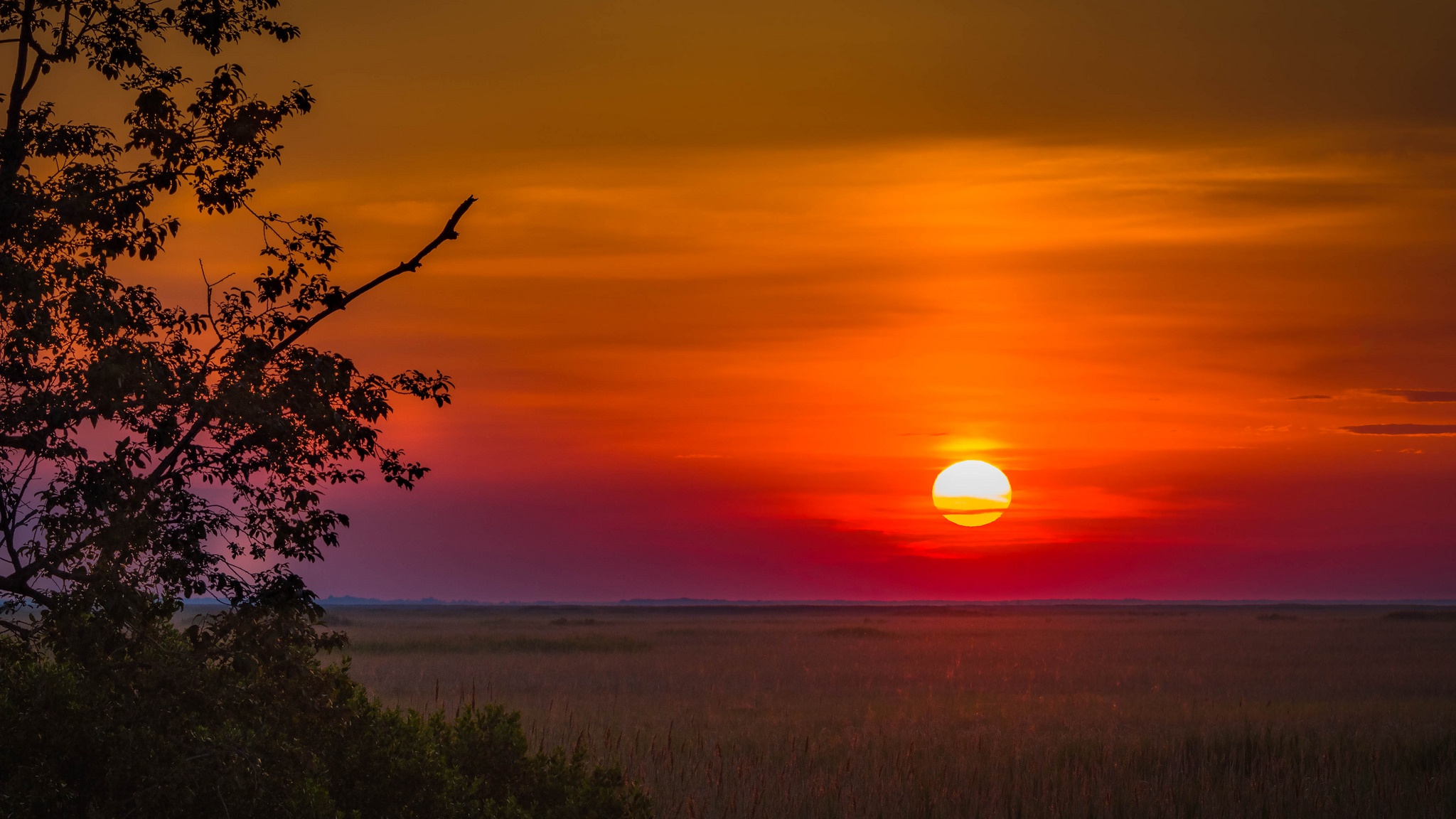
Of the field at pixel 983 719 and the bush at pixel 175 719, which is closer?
the bush at pixel 175 719

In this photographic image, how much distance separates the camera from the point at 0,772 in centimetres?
791

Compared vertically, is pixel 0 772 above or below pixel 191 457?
below

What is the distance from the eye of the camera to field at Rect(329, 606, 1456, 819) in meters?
15.7

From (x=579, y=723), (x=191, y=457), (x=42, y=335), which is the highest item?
(x=42, y=335)

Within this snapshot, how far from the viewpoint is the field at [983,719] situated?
15664 mm

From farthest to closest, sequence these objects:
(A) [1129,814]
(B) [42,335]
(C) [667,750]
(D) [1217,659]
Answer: (D) [1217,659]
(C) [667,750]
(A) [1129,814]
(B) [42,335]

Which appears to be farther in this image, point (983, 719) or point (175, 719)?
point (983, 719)

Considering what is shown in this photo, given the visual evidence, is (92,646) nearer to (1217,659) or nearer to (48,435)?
(48,435)

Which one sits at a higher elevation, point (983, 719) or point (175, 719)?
point (175, 719)

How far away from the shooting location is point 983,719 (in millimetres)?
25375

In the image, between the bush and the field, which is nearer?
the bush

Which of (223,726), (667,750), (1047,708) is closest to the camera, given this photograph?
(223,726)

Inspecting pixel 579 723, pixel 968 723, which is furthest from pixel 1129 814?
pixel 579 723

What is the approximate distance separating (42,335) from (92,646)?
6.12 feet
